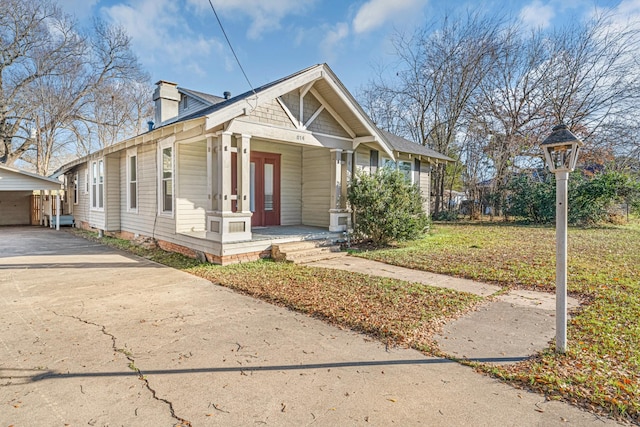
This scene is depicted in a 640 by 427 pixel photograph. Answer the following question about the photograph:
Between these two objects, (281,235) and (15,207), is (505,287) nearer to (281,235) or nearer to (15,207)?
(281,235)

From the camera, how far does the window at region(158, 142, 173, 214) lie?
8.87m

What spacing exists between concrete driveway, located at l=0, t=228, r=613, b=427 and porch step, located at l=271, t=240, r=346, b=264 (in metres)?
2.81

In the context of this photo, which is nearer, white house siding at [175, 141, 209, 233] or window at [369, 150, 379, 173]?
white house siding at [175, 141, 209, 233]

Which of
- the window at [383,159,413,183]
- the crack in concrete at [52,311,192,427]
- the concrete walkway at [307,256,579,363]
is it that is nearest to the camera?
the crack in concrete at [52,311,192,427]

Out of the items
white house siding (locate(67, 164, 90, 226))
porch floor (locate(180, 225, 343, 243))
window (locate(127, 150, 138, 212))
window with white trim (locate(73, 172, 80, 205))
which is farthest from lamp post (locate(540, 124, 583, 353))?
window with white trim (locate(73, 172, 80, 205))

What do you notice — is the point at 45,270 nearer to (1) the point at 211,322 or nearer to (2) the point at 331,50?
(1) the point at 211,322

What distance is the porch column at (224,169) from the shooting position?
701 cm

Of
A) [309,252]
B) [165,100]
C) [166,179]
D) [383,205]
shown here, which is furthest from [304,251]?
[165,100]

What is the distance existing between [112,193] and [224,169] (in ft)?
22.3

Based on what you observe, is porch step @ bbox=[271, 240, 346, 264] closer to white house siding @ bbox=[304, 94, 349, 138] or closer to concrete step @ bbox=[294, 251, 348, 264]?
concrete step @ bbox=[294, 251, 348, 264]

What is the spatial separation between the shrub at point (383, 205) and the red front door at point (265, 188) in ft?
7.78

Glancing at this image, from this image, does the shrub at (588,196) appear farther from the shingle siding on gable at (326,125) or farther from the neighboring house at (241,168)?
the shingle siding on gable at (326,125)

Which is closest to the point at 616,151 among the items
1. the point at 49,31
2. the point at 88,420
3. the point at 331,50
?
the point at 331,50

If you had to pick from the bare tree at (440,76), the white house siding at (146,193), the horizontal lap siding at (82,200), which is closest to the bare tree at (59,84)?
the horizontal lap siding at (82,200)
